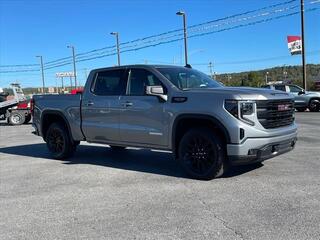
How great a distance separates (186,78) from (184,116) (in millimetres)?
1056

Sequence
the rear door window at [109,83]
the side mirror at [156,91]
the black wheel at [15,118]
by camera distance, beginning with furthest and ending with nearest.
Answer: the black wheel at [15,118] < the rear door window at [109,83] < the side mirror at [156,91]

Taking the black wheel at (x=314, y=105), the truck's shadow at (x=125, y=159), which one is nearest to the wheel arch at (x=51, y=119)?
the truck's shadow at (x=125, y=159)

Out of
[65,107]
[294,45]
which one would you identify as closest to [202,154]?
[65,107]

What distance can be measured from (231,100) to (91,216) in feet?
8.84

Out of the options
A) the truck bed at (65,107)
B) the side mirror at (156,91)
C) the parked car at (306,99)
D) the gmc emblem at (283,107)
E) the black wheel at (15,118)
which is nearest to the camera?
the gmc emblem at (283,107)

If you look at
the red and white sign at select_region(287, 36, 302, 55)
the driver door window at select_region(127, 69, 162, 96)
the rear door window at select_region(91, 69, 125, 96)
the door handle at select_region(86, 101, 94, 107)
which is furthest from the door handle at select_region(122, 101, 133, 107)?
the red and white sign at select_region(287, 36, 302, 55)

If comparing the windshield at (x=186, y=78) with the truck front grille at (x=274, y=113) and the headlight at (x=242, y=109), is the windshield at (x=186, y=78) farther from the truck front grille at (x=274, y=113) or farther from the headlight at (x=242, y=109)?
the truck front grille at (x=274, y=113)

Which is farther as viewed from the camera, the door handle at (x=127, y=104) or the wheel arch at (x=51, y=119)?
the wheel arch at (x=51, y=119)

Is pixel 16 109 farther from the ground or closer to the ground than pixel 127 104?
closer to the ground

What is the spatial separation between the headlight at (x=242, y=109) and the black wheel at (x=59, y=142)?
426 centimetres

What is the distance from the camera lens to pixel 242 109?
6754 mm

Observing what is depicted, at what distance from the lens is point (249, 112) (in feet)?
22.3

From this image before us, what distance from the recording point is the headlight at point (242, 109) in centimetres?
674

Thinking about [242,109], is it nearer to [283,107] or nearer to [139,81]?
[283,107]
